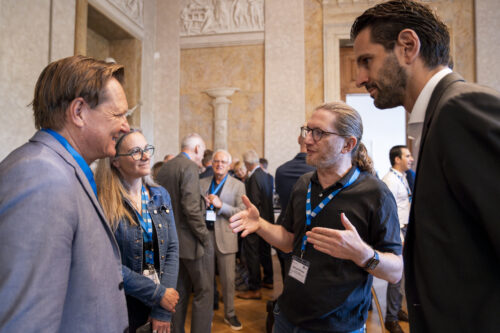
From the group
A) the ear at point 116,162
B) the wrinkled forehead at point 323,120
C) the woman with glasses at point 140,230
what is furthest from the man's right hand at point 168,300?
the wrinkled forehead at point 323,120

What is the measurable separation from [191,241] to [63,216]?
2231 mm

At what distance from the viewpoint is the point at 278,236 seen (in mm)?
1845

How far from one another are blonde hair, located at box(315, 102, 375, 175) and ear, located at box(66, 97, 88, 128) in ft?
3.93

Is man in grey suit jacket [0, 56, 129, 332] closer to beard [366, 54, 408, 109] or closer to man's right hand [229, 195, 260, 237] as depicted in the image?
man's right hand [229, 195, 260, 237]

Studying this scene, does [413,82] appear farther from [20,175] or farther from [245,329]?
[245,329]

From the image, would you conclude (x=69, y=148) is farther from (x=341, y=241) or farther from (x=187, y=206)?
(x=187, y=206)

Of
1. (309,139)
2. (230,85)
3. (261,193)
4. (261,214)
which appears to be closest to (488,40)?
(230,85)

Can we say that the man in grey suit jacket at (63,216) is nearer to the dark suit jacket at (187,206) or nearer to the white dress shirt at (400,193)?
the dark suit jacket at (187,206)

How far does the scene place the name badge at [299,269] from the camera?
1562mm

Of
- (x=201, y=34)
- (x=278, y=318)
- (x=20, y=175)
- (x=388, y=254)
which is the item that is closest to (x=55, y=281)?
(x=20, y=175)

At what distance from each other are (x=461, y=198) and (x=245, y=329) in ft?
11.3

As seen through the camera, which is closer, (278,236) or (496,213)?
(496,213)

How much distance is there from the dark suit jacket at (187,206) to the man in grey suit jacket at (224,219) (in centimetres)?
55

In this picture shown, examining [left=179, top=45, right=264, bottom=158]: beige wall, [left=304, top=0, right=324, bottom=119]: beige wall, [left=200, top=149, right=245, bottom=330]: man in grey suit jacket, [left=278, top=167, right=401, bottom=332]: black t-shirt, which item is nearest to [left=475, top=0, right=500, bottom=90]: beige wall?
[left=304, top=0, right=324, bottom=119]: beige wall
